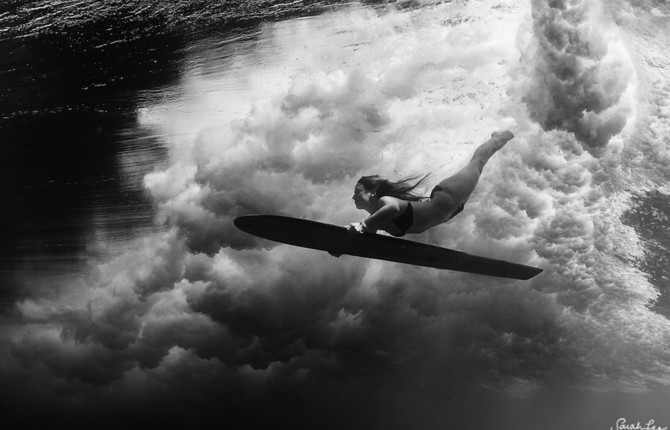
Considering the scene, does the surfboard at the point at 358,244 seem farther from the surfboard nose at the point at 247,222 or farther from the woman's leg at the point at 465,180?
the woman's leg at the point at 465,180

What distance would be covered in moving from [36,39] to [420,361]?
31702 mm

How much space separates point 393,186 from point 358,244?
677 millimetres

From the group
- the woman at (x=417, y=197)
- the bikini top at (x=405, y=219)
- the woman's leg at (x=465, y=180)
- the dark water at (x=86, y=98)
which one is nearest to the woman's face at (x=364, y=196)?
the woman at (x=417, y=197)

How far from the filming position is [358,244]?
4.13 m

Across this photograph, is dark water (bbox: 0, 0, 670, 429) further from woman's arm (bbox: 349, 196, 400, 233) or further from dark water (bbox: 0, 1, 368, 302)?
woman's arm (bbox: 349, 196, 400, 233)

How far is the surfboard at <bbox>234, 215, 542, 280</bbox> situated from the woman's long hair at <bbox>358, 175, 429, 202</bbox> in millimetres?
434

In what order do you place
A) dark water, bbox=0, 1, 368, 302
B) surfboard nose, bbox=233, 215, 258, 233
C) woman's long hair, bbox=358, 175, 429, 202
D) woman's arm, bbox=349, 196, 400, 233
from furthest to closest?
dark water, bbox=0, 1, 368, 302
woman's long hair, bbox=358, 175, 429, 202
surfboard nose, bbox=233, 215, 258, 233
woman's arm, bbox=349, 196, 400, 233

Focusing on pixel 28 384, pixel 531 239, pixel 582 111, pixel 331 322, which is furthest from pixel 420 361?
pixel 582 111

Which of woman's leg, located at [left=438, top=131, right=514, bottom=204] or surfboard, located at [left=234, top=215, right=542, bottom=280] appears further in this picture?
woman's leg, located at [left=438, top=131, right=514, bottom=204]

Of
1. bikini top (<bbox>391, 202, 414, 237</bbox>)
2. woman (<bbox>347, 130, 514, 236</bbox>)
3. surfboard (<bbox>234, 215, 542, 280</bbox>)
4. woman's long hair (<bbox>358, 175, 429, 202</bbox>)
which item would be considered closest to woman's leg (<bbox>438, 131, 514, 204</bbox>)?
woman (<bbox>347, 130, 514, 236</bbox>)

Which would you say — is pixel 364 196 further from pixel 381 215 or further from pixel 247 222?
pixel 247 222

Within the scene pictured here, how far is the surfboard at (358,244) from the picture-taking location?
3873mm

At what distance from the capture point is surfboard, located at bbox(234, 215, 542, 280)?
12.7 ft

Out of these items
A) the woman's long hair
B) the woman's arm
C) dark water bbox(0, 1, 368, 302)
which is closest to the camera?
the woman's arm
